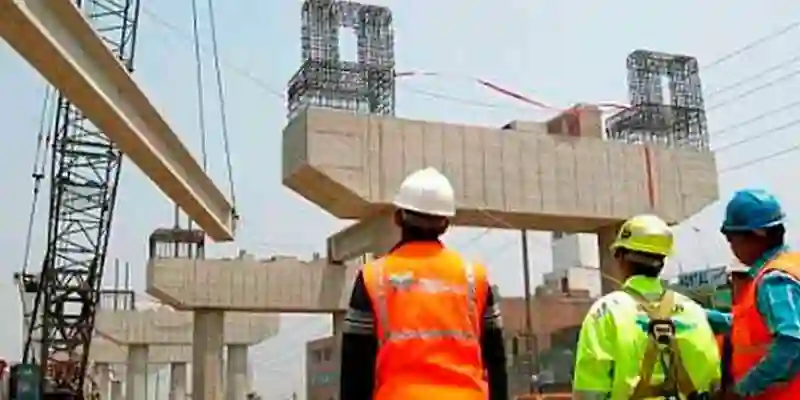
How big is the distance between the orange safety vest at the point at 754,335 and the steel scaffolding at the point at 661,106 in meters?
21.1

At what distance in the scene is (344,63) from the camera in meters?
24.2

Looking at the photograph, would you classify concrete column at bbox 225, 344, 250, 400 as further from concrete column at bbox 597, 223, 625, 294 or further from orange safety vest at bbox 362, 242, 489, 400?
orange safety vest at bbox 362, 242, 489, 400

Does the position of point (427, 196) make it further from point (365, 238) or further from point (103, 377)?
point (103, 377)

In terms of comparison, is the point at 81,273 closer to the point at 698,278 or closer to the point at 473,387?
the point at 698,278

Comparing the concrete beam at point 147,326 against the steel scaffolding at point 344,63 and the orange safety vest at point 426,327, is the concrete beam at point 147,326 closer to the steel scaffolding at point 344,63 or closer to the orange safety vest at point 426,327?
the steel scaffolding at point 344,63

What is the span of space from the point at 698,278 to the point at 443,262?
138ft

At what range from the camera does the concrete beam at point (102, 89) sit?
44.8ft

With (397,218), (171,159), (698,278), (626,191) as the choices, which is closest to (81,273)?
(171,159)

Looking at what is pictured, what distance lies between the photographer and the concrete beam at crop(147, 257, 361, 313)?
31.3 metres

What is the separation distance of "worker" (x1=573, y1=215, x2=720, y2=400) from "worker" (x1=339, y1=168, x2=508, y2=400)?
339 millimetres

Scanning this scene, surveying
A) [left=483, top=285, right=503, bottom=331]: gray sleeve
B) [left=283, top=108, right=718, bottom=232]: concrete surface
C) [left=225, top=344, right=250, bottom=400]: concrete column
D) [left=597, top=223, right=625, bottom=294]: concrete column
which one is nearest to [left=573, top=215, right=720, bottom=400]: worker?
[left=483, top=285, right=503, bottom=331]: gray sleeve

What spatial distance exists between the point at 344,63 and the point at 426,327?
2137 cm

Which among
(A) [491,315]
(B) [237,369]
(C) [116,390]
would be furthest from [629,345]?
(C) [116,390]

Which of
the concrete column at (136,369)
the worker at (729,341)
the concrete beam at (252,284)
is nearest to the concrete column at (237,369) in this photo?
the concrete column at (136,369)
